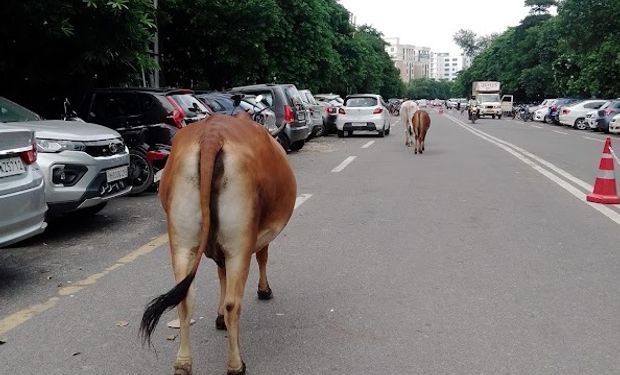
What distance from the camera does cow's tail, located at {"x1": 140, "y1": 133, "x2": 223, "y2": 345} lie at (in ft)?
10.1

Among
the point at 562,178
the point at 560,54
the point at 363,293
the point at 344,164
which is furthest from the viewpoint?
the point at 560,54

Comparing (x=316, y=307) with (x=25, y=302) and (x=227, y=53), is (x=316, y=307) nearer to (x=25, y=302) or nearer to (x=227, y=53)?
(x=25, y=302)

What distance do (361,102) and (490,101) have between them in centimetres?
3163

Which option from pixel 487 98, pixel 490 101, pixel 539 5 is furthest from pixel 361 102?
pixel 539 5

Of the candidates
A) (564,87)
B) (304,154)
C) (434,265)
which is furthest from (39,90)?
(564,87)

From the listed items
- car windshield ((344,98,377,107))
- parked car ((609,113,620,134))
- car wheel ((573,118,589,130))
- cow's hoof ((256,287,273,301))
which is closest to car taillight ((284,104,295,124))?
car windshield ((344,98,377,107))

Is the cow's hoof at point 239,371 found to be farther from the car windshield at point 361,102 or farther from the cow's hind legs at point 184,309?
the car windshield at point 361,102

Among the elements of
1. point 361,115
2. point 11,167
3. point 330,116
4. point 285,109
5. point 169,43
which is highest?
point 169,43

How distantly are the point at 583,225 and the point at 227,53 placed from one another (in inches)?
692

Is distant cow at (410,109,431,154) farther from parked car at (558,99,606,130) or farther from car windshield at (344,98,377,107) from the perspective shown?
parked car at (558,99,606,130)

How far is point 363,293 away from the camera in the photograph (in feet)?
16.0

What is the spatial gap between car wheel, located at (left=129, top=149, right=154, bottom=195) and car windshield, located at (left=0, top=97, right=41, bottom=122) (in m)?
1.77

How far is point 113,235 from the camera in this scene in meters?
7.01

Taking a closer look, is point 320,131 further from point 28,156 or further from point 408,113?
point 28,156
